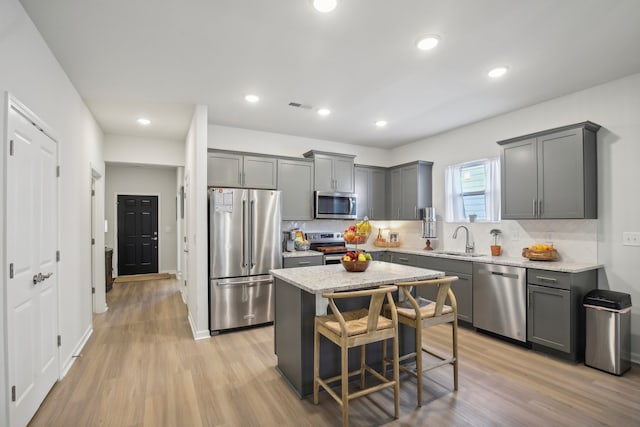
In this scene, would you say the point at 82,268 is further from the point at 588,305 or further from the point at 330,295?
the point at 588,305

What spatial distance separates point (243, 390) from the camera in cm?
259

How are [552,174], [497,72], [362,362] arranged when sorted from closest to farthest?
[362,362]
[497,72]
[552,174]

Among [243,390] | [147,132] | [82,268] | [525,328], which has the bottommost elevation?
[243,390]

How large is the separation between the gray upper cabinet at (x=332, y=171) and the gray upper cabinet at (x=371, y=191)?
23 cm

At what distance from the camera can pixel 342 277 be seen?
257 cm

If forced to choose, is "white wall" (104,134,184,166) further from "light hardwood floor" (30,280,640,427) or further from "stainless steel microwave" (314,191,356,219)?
"light hardwood floor" (30,280,640,427)

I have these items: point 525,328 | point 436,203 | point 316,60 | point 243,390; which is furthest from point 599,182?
point 243,390

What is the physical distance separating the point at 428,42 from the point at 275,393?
9.81ft

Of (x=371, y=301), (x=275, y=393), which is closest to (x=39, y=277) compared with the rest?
(x=275, y=393)

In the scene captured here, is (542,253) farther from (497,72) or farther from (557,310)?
(497,72)

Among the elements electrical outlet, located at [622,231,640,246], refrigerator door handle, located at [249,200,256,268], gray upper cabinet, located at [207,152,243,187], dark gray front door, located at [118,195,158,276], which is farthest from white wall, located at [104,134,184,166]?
electrical outlet, located at [622,231,640,246]

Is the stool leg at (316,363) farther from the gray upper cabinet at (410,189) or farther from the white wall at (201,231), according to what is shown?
the gray upper cabinet at (410,189)

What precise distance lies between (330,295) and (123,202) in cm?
720

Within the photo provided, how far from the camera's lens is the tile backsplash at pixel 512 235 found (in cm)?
341
